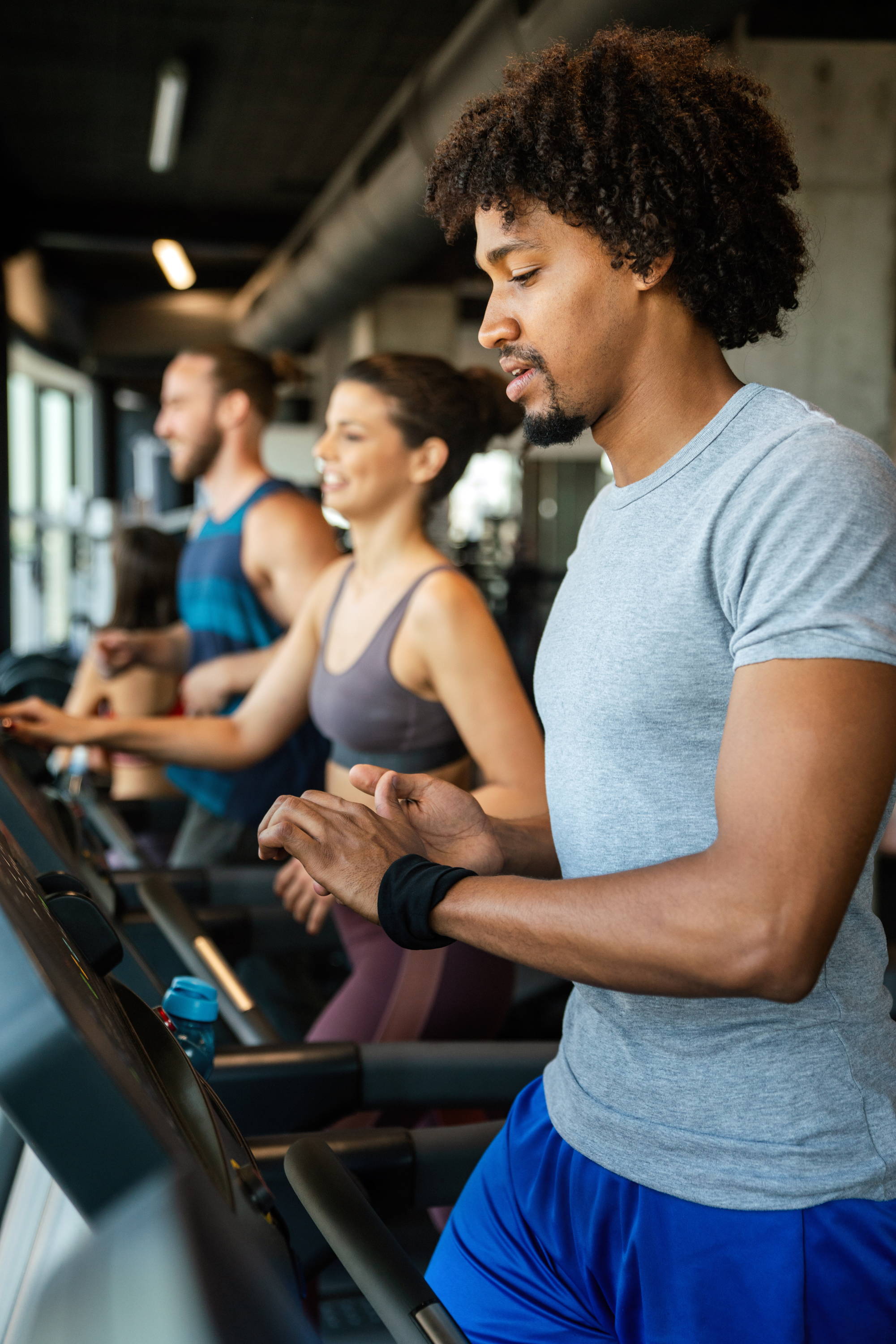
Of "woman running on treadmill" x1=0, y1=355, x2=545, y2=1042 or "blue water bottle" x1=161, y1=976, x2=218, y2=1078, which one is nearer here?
"blue water bottle" x1=161, y1=976, x2=218, y2=1078

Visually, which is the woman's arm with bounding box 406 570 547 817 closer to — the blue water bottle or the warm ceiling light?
the blue water bottle

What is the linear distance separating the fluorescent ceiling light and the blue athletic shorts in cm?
707

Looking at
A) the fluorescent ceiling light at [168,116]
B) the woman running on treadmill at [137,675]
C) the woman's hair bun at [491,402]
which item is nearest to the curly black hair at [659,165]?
the woman's hair bun at [491,402]

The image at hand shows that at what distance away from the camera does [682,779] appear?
2.97ft

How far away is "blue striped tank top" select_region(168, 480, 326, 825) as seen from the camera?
2713 mm

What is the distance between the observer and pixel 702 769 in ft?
2.95

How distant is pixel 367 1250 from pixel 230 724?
4.87 feet

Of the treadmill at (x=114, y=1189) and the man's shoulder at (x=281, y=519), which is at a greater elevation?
the man's shoulder at (x=281, y=519)

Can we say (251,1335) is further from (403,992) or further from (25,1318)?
(403,992)

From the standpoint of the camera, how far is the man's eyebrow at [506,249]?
3.17 feet

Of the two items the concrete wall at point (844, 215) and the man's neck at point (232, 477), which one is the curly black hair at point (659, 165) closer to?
the man's neck at point (232, 477)

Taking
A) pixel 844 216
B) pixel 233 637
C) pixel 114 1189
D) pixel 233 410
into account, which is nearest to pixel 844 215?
pixel 844 216

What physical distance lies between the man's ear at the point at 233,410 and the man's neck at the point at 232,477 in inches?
2.1

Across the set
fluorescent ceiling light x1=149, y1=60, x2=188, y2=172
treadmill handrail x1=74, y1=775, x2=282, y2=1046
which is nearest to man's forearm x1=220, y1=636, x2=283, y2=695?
treadmill handrail x1=74, y1=775, x2=282, y2=1046
